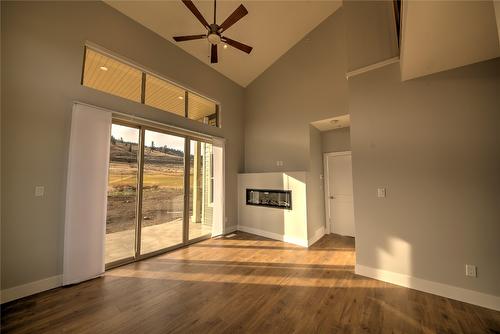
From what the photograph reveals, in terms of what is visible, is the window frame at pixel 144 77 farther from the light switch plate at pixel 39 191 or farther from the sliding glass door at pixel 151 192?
the light switch plate at pixel 39 191

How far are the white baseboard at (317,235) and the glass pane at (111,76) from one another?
4.61m

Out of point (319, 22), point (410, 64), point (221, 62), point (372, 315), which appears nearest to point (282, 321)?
point (372, 315)

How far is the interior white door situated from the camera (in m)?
4.93

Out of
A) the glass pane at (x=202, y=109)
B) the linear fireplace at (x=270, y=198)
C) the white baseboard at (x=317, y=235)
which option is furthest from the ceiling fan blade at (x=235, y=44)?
the white baseboard at (x=317, y=235)

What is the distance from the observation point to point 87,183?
2855mm

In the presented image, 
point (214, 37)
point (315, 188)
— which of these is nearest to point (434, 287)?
point (315, 188)

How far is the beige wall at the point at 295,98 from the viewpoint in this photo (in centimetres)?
438

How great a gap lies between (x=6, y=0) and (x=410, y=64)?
16.6 ft

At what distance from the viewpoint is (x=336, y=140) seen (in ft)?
16.6

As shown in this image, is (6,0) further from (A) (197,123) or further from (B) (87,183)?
(A) (197,123)

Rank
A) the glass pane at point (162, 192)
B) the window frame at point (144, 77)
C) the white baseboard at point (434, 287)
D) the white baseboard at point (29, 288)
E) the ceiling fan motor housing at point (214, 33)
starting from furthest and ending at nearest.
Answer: the glass pane at point (162, 192) → the window frame at point (144, 77) → the ceiling fan motor housing at point (214, 33) → the white baseboard at point (29, 288) → the white baseboard at point (434, 287)

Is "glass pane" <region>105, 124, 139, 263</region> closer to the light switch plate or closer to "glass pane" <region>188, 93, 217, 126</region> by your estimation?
the light switch plate

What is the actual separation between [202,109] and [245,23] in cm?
211

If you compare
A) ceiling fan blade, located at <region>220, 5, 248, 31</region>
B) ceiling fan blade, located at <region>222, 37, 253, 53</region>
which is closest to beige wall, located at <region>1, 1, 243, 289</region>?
ceiling fan blade, located at <region>222, 37, 253, 53</region>
